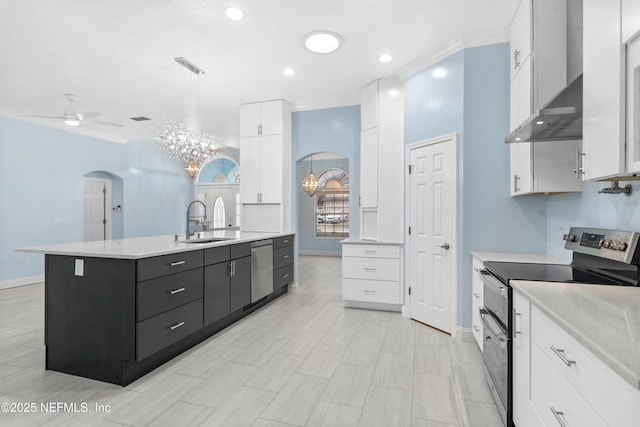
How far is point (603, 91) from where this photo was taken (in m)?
1.41

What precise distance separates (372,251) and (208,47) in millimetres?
2943

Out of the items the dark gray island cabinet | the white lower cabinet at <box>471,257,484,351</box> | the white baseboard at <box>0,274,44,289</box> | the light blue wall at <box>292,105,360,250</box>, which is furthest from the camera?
the white baseboard at <box>0,274,44,289</box>

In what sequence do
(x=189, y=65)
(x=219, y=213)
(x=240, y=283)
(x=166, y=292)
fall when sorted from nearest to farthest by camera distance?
(x=166, y=292)
(x=240, y=283)
(x=189, y=65)
(x=219, y=213)

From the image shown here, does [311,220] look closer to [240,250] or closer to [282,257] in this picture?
[282,257]

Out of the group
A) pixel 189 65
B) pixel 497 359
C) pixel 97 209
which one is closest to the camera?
pixel 497 359

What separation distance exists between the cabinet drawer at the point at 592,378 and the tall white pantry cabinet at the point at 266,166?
4.05 metres

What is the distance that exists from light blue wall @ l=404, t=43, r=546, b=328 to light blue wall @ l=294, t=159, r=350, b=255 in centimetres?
615

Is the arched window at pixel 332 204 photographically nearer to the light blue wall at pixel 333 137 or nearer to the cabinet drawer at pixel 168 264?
the light blue wall at pixel 333 137

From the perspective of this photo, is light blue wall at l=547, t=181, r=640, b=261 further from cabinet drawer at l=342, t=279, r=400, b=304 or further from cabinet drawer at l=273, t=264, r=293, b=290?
cabinet drawer at l=273, t=264, r=293, b=290

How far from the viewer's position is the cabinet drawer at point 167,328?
2.33 m

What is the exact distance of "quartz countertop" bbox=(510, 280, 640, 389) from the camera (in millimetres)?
808

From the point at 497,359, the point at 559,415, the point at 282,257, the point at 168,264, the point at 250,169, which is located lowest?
the point at 497,359

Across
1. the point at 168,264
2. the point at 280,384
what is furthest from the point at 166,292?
the point at 280,384

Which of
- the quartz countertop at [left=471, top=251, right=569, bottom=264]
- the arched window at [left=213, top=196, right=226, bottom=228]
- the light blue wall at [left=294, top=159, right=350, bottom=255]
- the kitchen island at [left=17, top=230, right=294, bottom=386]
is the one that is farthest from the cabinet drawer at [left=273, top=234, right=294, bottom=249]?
the arched window at [left=213, top=196, right=226, bottom=228]
